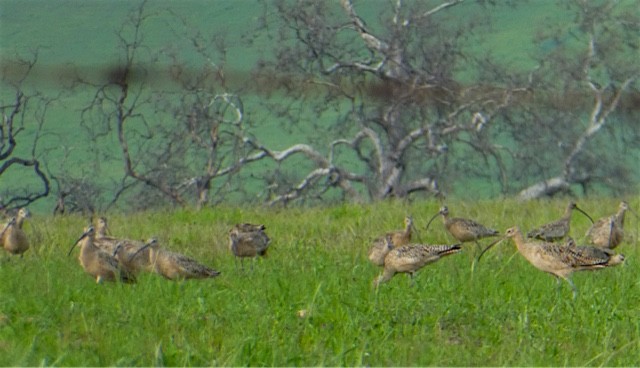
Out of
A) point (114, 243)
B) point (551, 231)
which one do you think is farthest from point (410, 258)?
point (551, 231)

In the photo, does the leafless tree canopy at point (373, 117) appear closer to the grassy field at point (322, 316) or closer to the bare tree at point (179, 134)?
the bare tree at point (179, 134)

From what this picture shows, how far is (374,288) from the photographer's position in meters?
8.45

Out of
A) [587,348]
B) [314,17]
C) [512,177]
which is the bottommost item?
[512,177]

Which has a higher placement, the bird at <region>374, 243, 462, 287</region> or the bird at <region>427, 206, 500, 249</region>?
the bird at <region>374, 243, 462, 287</region>

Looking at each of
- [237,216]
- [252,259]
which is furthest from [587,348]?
[237,216]

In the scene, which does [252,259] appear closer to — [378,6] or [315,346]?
[315,346]

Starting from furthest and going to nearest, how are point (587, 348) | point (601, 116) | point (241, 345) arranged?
point (601, 116), point (587, 348), point (241, 345)

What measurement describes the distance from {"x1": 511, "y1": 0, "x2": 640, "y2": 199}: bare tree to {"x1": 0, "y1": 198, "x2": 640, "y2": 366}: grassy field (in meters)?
12.9

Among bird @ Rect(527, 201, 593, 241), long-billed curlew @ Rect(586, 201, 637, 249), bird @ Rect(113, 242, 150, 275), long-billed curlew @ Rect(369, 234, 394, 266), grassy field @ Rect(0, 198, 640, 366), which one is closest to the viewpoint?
grassy field @ Rect(0, 198, 640, 366)

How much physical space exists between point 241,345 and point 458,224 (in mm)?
5552

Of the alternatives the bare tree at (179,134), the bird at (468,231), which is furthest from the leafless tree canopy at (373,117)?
the bird at (468,231)

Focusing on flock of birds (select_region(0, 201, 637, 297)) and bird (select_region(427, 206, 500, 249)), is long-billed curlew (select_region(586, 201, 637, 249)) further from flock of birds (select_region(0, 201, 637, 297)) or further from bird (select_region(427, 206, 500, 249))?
flock of birds (select_region(0, 201, 637, 297))

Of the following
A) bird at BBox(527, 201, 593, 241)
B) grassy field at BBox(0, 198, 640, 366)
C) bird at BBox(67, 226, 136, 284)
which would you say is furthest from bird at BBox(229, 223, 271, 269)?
bird at BBox(527, 201, 593, 241)

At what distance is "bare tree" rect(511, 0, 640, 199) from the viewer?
2273cm
